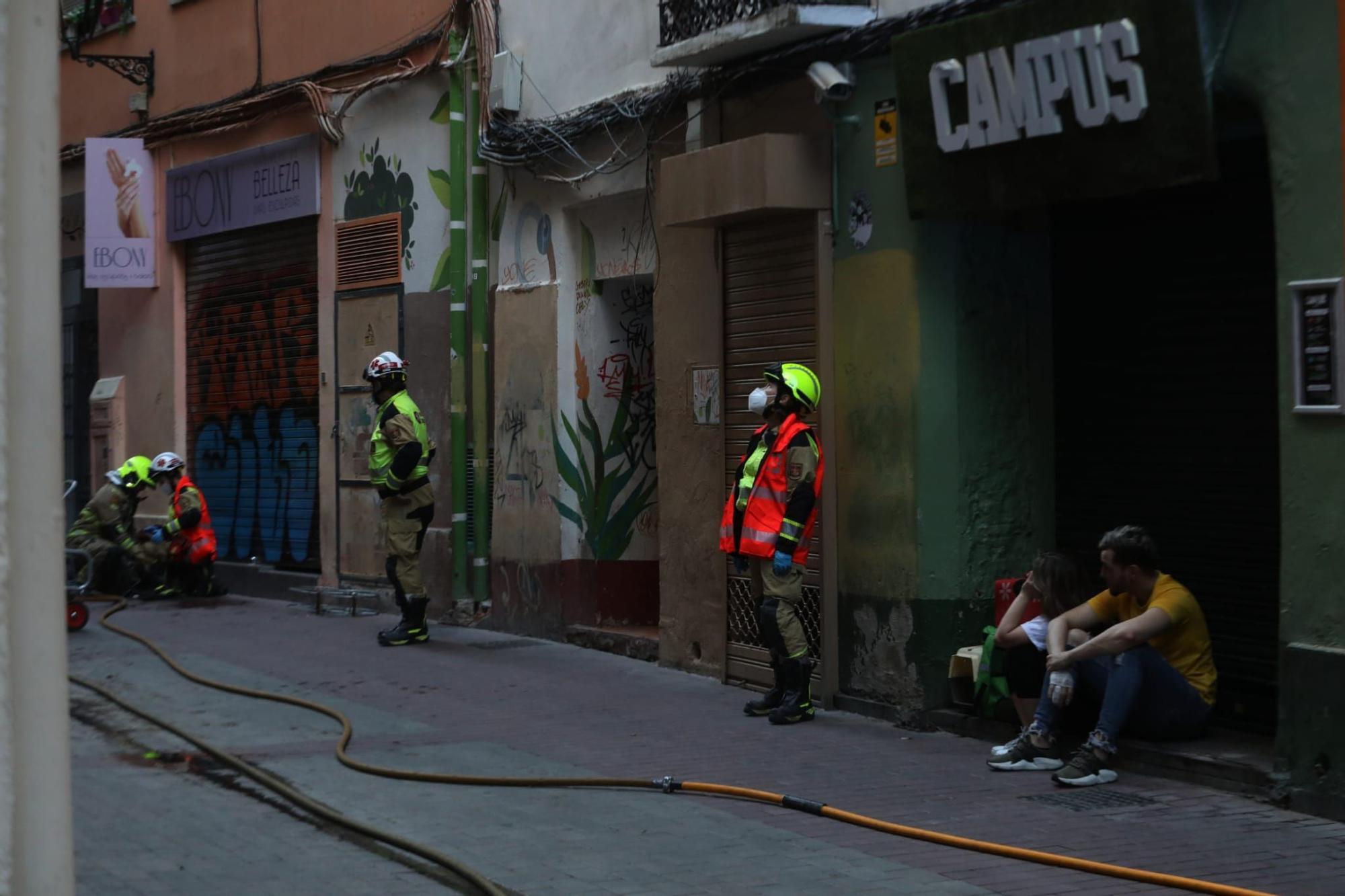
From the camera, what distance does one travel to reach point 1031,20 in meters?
7.96

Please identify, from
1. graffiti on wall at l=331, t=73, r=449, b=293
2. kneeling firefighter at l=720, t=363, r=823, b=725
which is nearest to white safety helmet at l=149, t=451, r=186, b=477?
graffiti on wall at l=331, t=73, r=449, b=293

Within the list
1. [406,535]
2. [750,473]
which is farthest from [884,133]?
[406,535]

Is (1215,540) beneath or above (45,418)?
beneath

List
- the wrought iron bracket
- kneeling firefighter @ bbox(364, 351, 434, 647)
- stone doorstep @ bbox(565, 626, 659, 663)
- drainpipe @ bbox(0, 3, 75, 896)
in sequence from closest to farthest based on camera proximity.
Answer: drainpipe @ bbox(0, 3, 75, 896)
stone doorstep @ bbox(565, 626, 659, 663)
kneeling firefighter @ bbox(364, 351, 434, 647)
the wrought iron bracket

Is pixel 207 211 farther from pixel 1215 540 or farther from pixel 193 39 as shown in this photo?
pixel 1215 540

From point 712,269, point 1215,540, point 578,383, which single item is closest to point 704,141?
point 712,269

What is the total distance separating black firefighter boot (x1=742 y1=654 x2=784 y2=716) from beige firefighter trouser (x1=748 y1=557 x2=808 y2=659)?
6.9 inches

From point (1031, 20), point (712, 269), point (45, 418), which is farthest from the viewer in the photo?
point (712, 269)

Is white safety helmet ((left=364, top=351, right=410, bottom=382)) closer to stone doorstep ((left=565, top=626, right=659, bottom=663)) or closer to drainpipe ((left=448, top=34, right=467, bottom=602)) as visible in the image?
drainpipe ((left=448, top=34, right=467, bottom=602))

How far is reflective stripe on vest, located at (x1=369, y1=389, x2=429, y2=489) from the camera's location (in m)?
12.4

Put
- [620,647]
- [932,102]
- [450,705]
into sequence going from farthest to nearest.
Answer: [620,647], [450,705], [932,102]

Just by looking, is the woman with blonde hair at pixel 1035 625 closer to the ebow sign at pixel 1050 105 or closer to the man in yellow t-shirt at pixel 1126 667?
the man in yellow t-shirt at pixel 1126 667

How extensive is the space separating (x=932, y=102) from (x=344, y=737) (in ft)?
14.7

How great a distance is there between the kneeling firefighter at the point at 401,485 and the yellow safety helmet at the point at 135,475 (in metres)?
4.93
